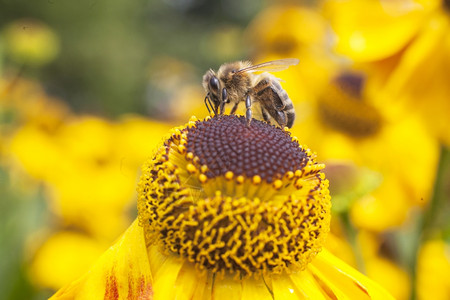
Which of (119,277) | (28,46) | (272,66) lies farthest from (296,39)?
Answer: (119,277)

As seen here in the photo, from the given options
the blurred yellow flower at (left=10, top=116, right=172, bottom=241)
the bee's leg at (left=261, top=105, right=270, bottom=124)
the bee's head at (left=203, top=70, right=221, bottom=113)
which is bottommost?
the bee's leg at (left=261, top=105, right=270, bottom=124)

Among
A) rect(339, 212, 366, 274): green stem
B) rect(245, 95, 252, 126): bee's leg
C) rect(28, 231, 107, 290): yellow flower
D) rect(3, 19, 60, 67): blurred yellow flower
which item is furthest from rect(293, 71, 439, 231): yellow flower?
rect(3, 19, 60, 67): blurred yellow flower

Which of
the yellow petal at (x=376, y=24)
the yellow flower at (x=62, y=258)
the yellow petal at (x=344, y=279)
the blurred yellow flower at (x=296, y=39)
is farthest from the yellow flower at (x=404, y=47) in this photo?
the yellow flower at (x=62, y=258)

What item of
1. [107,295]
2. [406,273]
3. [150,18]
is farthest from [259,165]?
[150,18]

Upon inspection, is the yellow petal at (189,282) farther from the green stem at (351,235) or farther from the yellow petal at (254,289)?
the green stem at (351,235)

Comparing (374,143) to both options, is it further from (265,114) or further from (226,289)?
(226,289)

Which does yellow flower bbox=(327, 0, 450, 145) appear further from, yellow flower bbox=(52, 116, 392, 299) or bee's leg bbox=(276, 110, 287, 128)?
yellow flower bbox=(52, 116, 392, 299)
